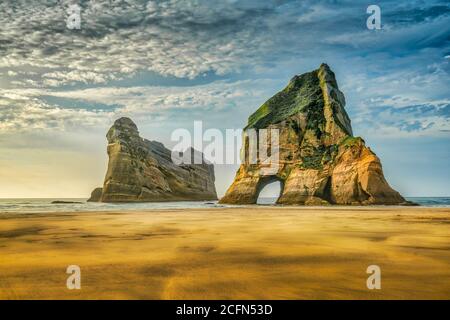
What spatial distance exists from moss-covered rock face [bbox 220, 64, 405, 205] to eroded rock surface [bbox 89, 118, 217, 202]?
26.3m

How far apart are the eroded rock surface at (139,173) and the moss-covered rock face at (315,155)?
26.3 metres

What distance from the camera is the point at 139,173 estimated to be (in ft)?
244

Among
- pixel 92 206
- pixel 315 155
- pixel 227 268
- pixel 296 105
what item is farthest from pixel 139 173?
pixel 227 268

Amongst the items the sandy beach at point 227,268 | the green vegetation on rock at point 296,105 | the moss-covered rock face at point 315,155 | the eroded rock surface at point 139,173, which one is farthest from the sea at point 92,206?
the sandy beach at point 227,268

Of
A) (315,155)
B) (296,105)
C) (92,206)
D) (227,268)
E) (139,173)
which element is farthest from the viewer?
(139,173)

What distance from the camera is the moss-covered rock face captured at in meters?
42.8

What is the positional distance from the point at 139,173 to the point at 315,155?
4037 centimetres

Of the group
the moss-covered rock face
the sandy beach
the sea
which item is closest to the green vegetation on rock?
the moss-covered rock face

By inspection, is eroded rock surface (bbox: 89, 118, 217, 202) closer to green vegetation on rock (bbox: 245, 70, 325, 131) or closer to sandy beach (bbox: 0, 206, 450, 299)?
green vegetation on rock (bbox: 245, 70, 325, 131)

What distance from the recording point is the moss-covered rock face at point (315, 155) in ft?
140

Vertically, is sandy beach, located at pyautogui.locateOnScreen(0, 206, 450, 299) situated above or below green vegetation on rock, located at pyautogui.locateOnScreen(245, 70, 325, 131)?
below

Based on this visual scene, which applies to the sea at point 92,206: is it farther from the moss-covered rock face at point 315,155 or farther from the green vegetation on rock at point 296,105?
the green vegetation on rock at point 296,105

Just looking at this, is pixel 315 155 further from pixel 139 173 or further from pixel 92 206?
pixel 139 173
